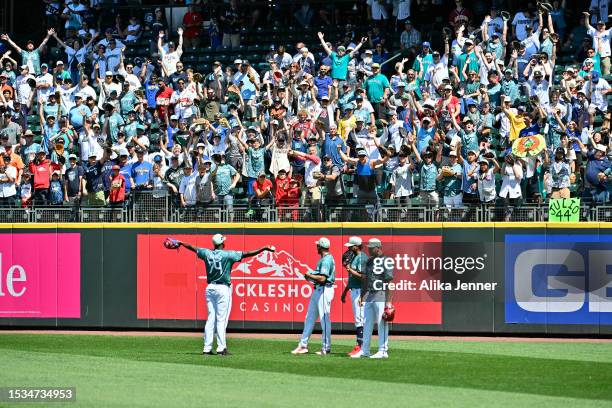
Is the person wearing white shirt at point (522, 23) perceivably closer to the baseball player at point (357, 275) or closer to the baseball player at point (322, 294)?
the baseball player at point (357, 275)

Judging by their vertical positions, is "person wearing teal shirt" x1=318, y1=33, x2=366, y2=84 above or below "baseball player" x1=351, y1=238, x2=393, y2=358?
above

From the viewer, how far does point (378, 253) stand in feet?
65.5

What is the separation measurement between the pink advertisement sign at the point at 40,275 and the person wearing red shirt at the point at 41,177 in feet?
3.69

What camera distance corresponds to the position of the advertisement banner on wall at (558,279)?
2519 centimetres

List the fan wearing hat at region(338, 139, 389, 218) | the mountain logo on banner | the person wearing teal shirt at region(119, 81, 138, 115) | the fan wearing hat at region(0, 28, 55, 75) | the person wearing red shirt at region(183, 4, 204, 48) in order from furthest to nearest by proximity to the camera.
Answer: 1. the person wearing red shirt at region(183, 4, 204, 48)
2. the fan wearing hat at region(0, 28, 55, 75)
3. the person wearing teal shirt at region(119, 81, 138, 115)
4. the mountain logo on banner
5. the fan wearing hat at region(338, 139, 389, 218)

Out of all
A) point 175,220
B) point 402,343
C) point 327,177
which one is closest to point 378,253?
point 402,343

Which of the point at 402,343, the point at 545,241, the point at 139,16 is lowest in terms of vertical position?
the point at 402,343

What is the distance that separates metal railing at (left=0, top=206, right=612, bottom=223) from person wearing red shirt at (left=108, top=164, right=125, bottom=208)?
16 centimetres

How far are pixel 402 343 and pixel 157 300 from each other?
6232mm

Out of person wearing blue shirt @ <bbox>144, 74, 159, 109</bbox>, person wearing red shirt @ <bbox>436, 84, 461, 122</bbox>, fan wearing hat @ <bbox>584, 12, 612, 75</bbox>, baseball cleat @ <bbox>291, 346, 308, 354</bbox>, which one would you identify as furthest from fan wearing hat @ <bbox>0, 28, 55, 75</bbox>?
baseball cleat @ <bbox>291, 346, 308, 354</bbox>

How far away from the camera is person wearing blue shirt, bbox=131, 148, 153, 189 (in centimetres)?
Answer: 2798

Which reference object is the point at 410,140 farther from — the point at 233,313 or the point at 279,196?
the point at 233,313

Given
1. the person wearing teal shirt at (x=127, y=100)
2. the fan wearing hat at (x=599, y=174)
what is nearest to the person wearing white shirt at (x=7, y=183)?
the person wearing teal shirt at (x=127, y=100)

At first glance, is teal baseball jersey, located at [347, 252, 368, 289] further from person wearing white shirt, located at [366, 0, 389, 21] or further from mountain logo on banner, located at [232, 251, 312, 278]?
person wearing white shirt, located at [366, 0, 389, 21]
